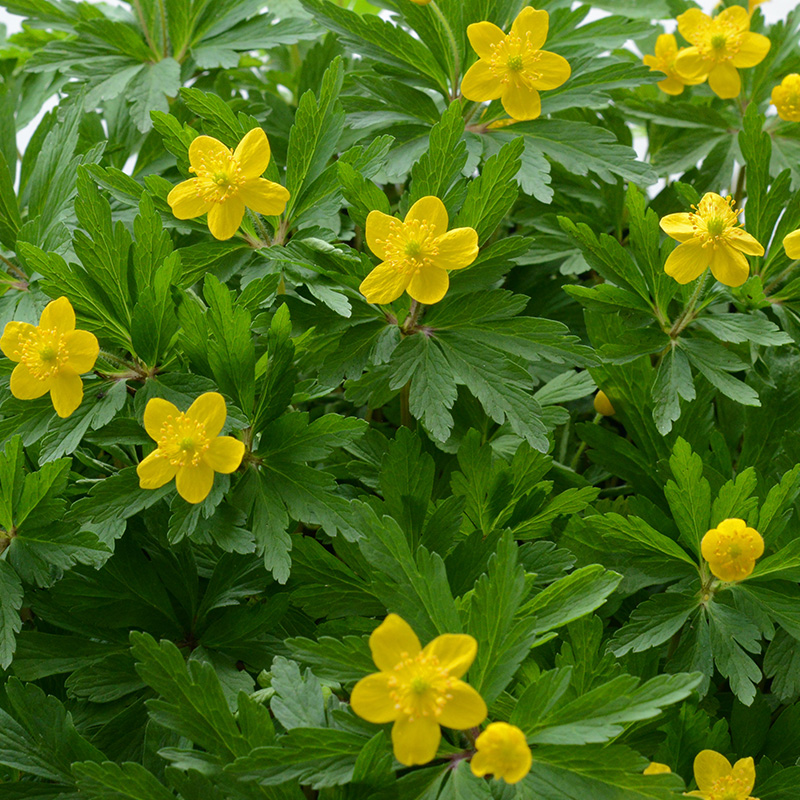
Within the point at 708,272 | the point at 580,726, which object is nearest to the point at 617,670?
the point at 580,726

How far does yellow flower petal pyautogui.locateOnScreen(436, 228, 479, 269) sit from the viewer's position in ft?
2.10

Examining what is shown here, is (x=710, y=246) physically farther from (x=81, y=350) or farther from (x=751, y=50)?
(x=81, y=350)

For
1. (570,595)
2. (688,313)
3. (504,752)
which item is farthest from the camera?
(688,313)

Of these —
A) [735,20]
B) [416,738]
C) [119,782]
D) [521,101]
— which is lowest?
[119,782]

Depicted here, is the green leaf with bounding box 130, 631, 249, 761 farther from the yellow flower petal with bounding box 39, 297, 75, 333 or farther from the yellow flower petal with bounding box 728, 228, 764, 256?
the yellow flower petal with bounding box 728, 228, 764, 256

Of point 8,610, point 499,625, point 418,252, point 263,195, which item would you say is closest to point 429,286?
point 418,252

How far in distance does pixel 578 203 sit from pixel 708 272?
224mm

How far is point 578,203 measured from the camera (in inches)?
38.1

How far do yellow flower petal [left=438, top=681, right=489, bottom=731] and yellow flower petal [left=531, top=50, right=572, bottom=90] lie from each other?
0.55 m

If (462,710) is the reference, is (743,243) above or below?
above

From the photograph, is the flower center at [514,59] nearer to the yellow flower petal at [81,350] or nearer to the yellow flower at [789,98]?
the yellow flower at [789,98]

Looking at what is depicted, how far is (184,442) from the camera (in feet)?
1.94

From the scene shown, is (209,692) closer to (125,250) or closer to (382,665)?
(382,665)

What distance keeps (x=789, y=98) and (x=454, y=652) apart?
73 cm
